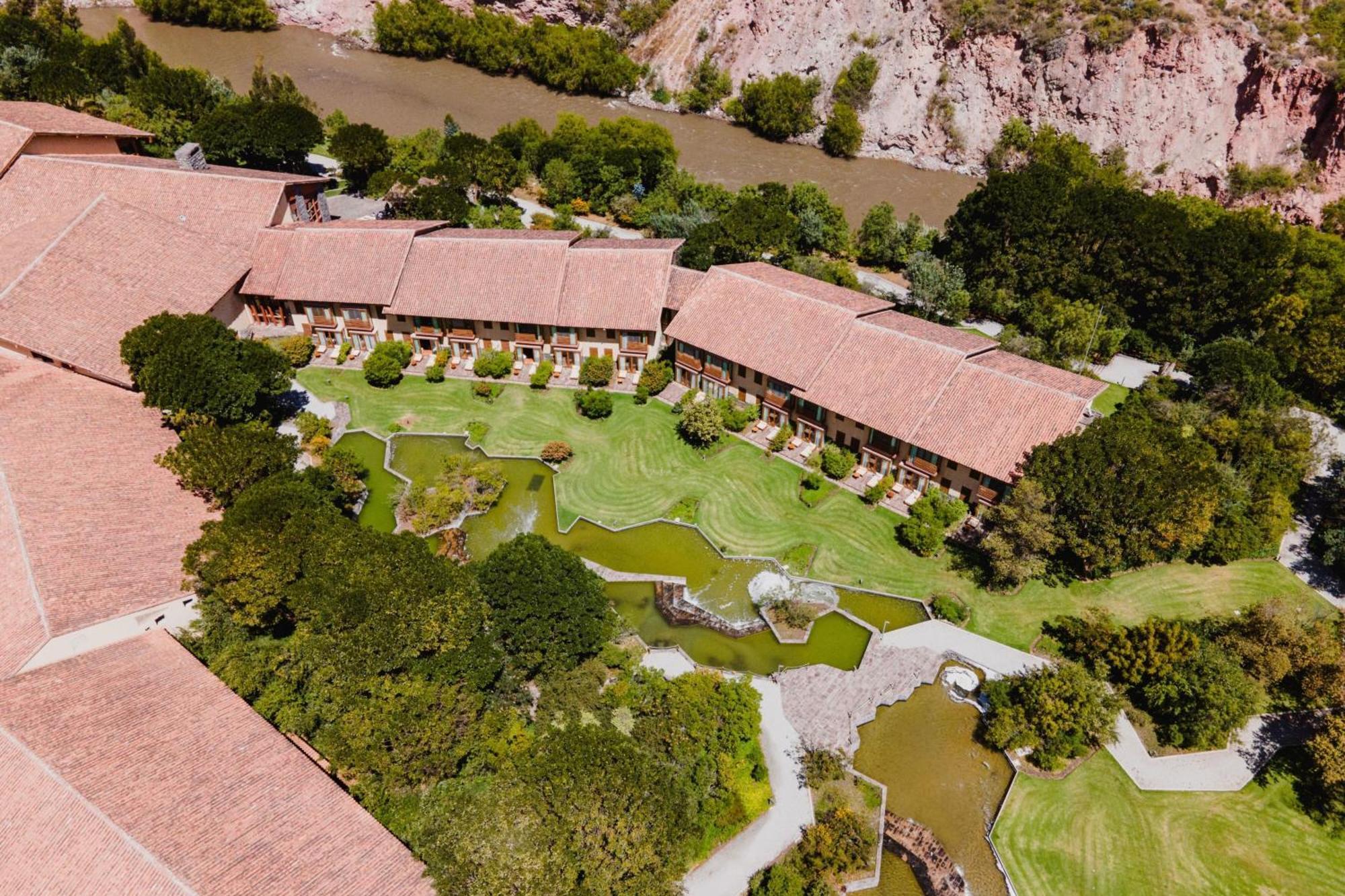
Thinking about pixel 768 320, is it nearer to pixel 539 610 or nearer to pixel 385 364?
pixel 539 610

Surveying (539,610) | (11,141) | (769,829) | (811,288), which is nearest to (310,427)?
(539,610)

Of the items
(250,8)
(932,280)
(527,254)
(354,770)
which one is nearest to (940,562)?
(932,280)

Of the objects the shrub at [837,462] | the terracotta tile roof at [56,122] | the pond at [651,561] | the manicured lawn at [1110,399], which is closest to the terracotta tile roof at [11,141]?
the terracotta tile roof at [56,122]

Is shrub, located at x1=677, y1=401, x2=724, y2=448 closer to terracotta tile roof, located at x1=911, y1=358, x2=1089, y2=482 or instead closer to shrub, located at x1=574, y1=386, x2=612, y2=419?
shrub, located at x1=574, y1=386, x2=612, y2=419

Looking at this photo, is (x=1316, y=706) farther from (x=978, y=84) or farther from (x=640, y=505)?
(x=978, y=84)

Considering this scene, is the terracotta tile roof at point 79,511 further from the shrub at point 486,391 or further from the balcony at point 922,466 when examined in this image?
the balcony at point 922,466

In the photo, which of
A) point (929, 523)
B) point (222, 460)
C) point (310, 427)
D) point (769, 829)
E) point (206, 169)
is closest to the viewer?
point (769, 829)

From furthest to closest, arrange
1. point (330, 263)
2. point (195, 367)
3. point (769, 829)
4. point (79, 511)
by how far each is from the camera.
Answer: point (330, 263) → point (195, 367) → point (79, 511) → point (769, 829)
